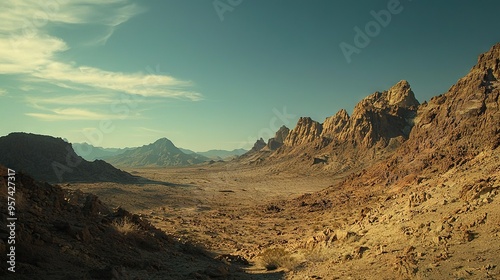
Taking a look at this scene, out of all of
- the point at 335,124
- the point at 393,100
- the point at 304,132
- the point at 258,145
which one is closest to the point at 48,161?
the point at 335,124

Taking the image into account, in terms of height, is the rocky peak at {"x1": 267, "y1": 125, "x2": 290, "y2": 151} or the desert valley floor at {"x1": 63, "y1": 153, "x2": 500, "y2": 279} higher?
the rocky peak at {"x1": 267, "y1": 125, "x2": 290, "y2": 151}

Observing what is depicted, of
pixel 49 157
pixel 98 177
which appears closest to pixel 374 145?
pixel 98 177

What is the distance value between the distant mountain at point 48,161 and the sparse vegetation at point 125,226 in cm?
4204

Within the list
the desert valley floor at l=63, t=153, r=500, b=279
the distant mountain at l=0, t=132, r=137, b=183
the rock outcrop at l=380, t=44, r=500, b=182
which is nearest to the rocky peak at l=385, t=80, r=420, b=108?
the rock outcrop at l=380, t=44, r=500, b=182

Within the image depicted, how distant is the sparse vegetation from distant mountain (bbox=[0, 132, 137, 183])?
42044 millimetres

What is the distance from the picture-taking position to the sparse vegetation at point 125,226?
10912mm

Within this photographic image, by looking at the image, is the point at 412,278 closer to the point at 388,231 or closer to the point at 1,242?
the point at 388,231

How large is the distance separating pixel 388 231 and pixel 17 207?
11269 millimetres

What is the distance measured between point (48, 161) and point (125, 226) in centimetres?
4869

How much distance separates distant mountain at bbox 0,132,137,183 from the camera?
4727cm

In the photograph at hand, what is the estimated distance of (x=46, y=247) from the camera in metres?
7.63

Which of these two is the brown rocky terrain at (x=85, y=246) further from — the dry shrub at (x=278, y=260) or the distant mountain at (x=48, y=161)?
the distant mountain at (x=48, y=161)
